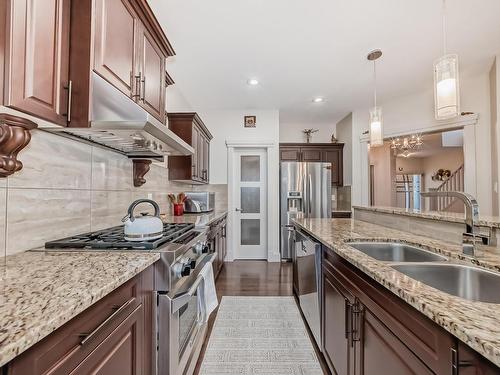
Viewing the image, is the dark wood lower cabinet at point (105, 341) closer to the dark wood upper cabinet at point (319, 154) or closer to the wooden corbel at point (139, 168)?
the wooden corbel at point (139, 168)

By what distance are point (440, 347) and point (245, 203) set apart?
4069 mm

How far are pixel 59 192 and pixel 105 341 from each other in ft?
3.02

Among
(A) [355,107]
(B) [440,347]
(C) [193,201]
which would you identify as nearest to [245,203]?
(C) [193,201]

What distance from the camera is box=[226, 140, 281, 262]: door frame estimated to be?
4.53 m

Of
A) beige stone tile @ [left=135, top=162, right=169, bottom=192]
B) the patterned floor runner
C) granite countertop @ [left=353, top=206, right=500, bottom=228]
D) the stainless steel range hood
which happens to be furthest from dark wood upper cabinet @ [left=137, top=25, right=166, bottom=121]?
granite countertop @ [left=353, top=206, right=500, bottom=228]

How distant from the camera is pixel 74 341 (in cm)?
68

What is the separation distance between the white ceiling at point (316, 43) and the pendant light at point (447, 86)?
1.89 ft

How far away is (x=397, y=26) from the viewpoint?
2.34m

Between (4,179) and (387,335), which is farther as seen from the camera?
(4,179)

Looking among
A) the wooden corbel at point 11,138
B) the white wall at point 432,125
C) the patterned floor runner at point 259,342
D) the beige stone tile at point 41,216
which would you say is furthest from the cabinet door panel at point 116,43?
the white wall at point 432,125

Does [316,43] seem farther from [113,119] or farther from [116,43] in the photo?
[113,119]

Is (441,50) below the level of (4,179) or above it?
above

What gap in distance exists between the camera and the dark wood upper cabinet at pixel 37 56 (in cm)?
86

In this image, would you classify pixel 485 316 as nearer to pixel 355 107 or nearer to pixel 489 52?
pixel 489 52
